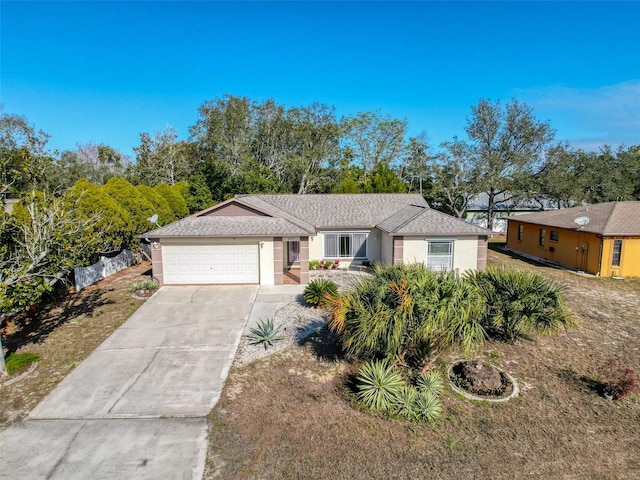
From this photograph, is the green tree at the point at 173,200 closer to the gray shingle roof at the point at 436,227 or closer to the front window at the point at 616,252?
the gray shingle roof at the point at 436,227

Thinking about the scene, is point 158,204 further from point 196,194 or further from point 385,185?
point 385,185

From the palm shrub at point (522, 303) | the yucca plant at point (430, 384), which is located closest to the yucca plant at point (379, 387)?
the yucca plant at point (430, 384)

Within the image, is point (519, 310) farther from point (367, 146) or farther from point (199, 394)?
point (367, 146)

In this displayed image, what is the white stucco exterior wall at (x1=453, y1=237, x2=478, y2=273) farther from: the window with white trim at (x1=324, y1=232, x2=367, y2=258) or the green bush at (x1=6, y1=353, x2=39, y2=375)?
the green bush at (x1=6, y1=353, x2=39, y2=375)

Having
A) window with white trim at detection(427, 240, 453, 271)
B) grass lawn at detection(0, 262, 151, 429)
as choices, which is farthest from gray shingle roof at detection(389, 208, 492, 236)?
grass lawn at detection(0, 262, 151, 429)

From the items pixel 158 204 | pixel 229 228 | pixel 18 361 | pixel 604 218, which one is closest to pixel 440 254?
pixel 604 218

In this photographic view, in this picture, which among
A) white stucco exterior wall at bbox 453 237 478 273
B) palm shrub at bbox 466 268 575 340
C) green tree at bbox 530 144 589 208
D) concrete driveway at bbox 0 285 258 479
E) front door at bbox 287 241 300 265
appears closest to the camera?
concrete driveway at bbox 0 285 258 479

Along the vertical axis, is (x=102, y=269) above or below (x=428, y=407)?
above

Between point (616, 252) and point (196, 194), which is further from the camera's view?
point (196, 194)
